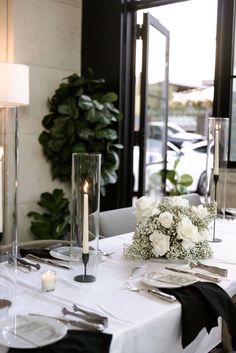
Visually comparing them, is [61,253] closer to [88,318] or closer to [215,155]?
[88,318]

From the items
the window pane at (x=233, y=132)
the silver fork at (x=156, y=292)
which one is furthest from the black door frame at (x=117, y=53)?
the silver fork at (x=156, y=292)

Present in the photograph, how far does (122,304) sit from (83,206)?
405mm

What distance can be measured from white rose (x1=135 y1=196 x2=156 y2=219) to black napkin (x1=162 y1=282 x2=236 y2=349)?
0.47m

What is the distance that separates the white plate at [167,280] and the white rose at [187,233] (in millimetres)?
214

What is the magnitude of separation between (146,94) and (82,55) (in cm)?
92

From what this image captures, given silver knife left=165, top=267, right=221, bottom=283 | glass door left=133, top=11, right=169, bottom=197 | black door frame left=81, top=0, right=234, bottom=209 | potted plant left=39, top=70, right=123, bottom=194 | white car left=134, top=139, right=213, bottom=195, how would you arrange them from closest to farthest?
silver knife left=165, top=267, right=221, bottom=283, potted plant left=39, top=70, right=123, bottom=194, glass door left=133, top=11, right=169, bottom=197, black door frame left=81, top=0, right=234, bottom=209, white car left=134, top=139, right=213, bottom=195

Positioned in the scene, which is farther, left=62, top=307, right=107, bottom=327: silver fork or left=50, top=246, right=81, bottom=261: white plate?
left=50, top=246, right=81, bottom=261: white plate

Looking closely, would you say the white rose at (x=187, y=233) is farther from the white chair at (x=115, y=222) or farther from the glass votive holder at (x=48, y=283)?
the white chair at (x=115, y=222)

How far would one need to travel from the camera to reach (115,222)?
269 centimetres

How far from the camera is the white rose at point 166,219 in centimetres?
181

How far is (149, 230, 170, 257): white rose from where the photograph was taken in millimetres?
1812

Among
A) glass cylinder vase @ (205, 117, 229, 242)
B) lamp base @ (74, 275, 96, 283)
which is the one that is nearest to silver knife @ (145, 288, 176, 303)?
lamp base @ (74, 275, 96, 283)

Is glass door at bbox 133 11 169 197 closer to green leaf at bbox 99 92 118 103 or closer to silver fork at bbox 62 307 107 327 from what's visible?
green leaf at bbox 99 92 118 103

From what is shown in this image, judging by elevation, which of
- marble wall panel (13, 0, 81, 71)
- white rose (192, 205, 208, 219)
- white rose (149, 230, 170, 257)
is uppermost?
marble wall panel (13, 0, 81, 71)
